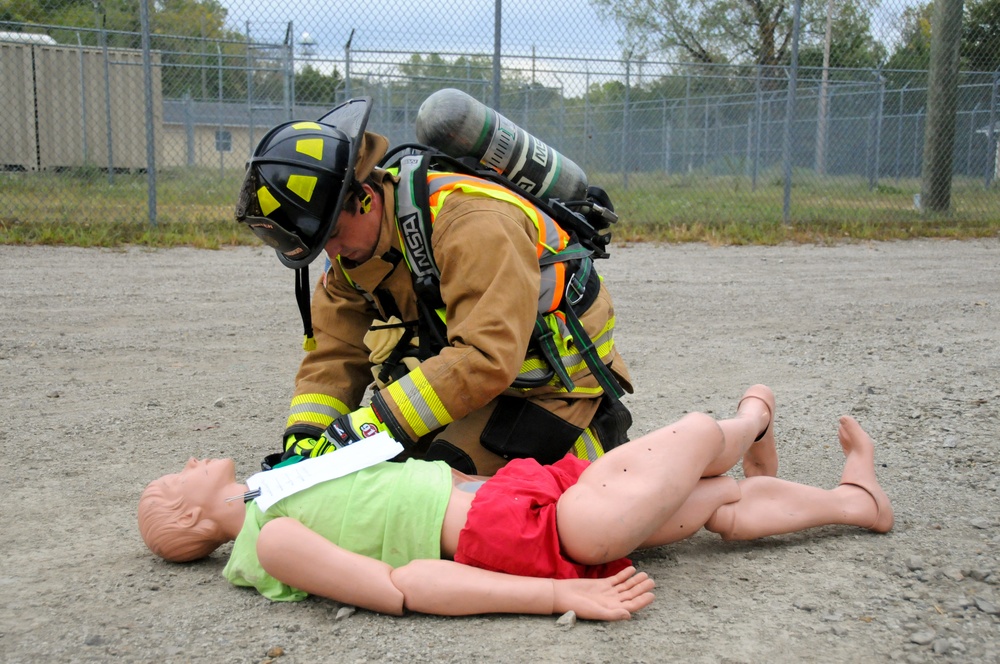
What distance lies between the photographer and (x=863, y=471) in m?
2.90

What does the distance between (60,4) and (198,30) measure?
75.9 inches

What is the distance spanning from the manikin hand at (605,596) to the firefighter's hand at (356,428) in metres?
0.67

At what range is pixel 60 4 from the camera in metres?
10.9

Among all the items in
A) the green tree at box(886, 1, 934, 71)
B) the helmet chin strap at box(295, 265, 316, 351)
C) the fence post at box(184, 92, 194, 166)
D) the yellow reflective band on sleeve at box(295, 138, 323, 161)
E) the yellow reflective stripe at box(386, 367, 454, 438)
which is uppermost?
the green tree at box(886, 1, 934, 71)

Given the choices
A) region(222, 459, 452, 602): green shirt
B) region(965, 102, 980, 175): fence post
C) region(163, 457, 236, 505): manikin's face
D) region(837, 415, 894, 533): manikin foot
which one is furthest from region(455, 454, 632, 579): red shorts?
region(965, 102, 980, 175): fence post

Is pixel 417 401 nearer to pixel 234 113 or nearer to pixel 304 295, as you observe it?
pixel 304 295

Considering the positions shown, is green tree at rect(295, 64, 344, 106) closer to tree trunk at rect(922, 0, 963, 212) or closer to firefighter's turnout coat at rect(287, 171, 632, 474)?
tree trunk at rect(922, 0, 963, 212)

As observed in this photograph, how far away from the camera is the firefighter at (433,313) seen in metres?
2.63

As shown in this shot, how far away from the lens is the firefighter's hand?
105 inches

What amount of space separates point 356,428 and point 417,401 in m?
0.20

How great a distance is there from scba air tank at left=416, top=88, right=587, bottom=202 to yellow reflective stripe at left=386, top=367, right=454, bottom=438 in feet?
2.93

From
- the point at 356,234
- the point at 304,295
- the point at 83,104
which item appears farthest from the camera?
the point at 83,104

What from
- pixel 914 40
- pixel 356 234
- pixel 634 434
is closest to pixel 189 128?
pixel 914 40

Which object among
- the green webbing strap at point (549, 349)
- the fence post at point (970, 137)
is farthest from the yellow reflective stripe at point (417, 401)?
the fence post at point (970, 137)
